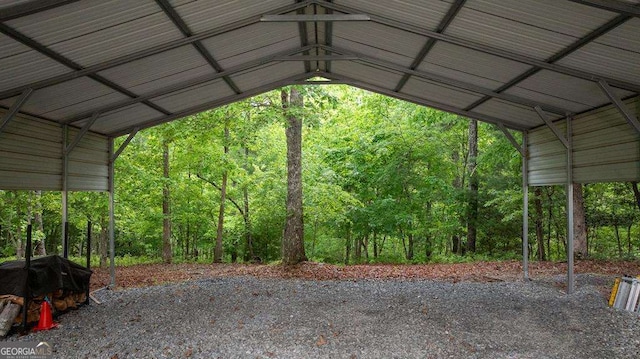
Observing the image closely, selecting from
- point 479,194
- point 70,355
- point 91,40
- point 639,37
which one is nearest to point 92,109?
point 91,40

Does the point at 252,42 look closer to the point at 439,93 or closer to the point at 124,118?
the point at 124,118

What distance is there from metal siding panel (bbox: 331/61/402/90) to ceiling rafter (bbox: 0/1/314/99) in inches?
107

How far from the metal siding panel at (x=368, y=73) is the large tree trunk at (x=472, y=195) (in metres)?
7.08

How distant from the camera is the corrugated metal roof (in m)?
4.80

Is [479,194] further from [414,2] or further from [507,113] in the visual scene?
[414,2]

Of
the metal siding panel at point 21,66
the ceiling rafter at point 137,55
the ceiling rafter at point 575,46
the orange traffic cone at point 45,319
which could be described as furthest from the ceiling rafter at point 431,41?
the orange traffic cone at point 45,319

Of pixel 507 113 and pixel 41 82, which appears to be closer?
pixel 41 82

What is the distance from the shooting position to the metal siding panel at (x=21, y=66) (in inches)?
186

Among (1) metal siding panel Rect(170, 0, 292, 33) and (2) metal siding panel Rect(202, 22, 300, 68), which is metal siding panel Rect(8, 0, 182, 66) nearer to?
(1) metal siding panel Rect(170, 0, 292, 33)

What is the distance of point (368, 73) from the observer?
28.6ft

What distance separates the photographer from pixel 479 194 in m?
14.5

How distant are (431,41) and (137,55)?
4.60 metres

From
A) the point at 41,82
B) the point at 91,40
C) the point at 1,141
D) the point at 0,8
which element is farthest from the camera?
the point at 1,141

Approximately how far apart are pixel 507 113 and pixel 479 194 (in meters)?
6.13
